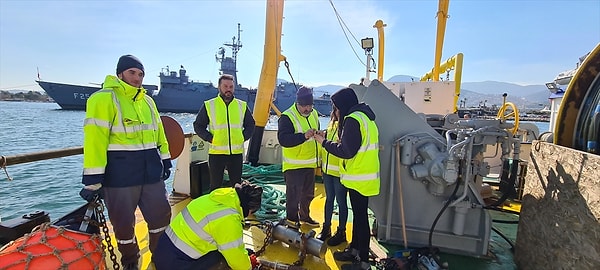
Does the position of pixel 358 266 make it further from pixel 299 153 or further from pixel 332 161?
pixel 299 153

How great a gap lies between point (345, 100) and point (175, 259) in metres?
1.79

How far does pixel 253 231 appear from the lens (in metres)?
3.60

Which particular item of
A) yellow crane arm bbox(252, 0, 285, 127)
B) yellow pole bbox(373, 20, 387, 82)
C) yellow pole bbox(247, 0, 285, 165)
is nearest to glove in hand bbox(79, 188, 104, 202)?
yellow pole bbox(247, 0, 285, 165)

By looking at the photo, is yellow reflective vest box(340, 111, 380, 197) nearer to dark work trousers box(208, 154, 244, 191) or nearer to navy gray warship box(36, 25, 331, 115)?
dark work trousers box(208, 154, 244, 191)

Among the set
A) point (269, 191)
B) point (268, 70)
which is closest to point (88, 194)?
point (269, 191)

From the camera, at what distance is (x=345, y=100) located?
108 inches

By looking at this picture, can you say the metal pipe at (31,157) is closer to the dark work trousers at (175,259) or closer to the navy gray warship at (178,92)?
the dark work trousers at (175,259)

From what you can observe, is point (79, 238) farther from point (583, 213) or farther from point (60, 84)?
point (60, 84)

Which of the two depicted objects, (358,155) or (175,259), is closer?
(175,259)

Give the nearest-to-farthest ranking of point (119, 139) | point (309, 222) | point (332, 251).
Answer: point (119, 139) < point (332, 251) < point (309, 222)

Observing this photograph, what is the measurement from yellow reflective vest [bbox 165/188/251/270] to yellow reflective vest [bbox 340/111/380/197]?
109 cm

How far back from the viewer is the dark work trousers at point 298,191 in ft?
12.0

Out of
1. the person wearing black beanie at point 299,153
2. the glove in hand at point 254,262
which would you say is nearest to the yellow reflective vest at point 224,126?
the person wearing black beanie at point 299,153

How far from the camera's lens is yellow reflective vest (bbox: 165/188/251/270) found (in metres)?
2.00
